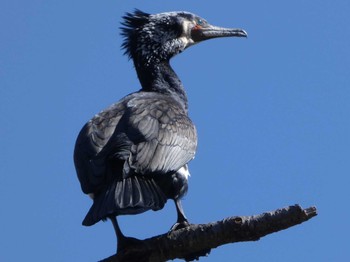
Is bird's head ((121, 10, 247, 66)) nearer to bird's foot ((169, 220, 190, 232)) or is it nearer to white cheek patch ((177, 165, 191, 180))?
white cheek patch ((177, 165, 191, 180))

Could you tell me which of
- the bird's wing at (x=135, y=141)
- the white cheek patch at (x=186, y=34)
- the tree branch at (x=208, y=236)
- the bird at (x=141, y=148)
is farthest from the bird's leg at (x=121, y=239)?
the white cheek patch at (x=186, y=34)

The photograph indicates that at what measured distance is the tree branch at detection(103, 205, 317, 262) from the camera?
20.6 feet

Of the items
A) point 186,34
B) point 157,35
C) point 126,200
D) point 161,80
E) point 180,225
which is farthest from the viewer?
point 186,34

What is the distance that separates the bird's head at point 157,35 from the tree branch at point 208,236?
2961 millimetres

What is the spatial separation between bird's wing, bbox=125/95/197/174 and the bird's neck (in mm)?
659

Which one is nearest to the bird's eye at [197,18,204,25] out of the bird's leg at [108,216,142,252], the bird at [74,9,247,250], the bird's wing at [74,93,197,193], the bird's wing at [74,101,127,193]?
the bird at [74,9,247,250]

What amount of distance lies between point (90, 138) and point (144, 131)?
446 mm

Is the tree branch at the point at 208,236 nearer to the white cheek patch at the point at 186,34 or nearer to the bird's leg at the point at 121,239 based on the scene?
the bird's leg at the point at 121,239

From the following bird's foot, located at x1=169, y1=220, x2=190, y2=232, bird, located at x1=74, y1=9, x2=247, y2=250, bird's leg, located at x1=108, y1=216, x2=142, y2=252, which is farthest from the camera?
bird's foot, located at x1=169, y1=220, x2=190, y2=232

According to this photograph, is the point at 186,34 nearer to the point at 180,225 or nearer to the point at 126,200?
the point at 180,225

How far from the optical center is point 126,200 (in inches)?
278

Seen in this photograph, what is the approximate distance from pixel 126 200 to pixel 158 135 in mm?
1069

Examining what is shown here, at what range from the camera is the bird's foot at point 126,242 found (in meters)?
7.50

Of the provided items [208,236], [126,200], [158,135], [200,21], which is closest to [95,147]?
[158,135]
